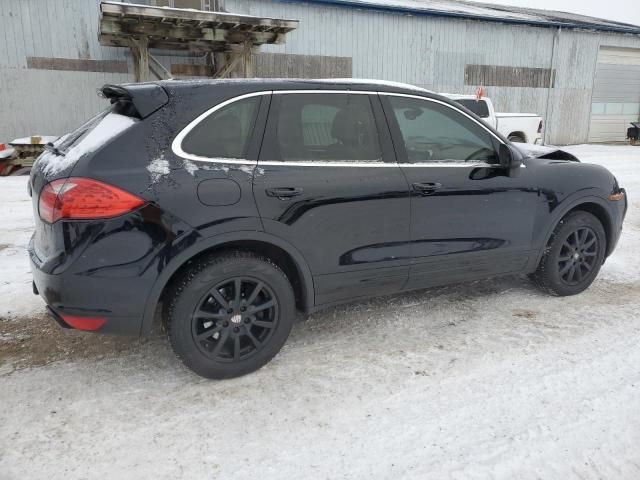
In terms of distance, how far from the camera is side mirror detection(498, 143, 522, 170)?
3.68 m

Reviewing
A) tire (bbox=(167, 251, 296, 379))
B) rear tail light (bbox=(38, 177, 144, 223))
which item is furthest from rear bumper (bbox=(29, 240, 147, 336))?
rear tail light (bbox=(38, 177, 144, 223))

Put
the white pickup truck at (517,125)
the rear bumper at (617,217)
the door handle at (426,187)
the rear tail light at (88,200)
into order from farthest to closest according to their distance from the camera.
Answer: the white pickup truck at (517,125), the rear bumper at (617,217), the door handle at (426,187), the rear tail light at (88,200)

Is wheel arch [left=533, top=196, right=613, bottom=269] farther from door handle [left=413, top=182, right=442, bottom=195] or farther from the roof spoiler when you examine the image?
the roof spoiler

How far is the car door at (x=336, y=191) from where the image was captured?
9.84 feet

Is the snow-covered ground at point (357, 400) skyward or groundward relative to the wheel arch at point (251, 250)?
groundward

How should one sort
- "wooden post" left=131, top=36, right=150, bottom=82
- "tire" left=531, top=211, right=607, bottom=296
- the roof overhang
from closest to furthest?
"tire" left=531, top=211, right=607, bottom=296 → the roof overhang → "wooden post" left=131, top=36, right=150, bottom=82

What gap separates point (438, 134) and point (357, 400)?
1973 mm

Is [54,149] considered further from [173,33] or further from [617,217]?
[173,33]

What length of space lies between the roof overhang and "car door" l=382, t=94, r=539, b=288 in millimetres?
9339

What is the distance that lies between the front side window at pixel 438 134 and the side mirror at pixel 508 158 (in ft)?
0.14

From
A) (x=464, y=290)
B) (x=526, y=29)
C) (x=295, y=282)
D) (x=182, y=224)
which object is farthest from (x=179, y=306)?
(x=526, y=29)

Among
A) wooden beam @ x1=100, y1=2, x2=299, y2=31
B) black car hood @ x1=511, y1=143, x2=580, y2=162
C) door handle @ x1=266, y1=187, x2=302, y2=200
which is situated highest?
wooden beam @ x1=100, y1=2, x2=299, y2=31

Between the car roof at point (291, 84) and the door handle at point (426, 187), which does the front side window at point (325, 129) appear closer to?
the car roof at point (291, 84)

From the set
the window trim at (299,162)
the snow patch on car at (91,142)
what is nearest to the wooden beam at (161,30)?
the snow patch on car at (91,142)
